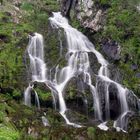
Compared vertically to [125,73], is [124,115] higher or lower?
lower

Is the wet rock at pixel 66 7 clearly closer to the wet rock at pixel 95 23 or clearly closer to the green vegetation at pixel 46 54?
the green vegetation at pixel 46 54

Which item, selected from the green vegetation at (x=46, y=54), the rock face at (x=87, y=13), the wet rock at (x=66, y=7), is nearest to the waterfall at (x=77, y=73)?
the green vegetation at (x=46, y=54)

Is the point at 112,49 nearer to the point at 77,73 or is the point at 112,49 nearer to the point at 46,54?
the point at 77,73

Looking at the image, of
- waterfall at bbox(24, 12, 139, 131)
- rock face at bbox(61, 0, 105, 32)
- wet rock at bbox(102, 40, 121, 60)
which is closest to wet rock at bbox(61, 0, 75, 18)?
rock face at bbox(61, 0, 105, 32)

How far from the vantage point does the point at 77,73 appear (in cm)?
3891

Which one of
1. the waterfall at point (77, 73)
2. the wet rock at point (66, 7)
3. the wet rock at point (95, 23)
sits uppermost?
the wet rock at point (66, 7)

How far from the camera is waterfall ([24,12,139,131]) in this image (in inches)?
1412

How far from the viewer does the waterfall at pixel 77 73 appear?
35.9 m

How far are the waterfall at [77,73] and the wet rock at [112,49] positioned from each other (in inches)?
32.9

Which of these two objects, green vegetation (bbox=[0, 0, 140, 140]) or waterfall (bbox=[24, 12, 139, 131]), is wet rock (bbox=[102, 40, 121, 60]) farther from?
waterfall (bbox=[24, 12, 139, 131])

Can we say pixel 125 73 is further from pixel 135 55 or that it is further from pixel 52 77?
pixel 52 77

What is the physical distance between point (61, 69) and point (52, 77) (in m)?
1.34

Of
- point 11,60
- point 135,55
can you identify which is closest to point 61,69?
point 11,60

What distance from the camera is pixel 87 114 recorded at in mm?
35812
